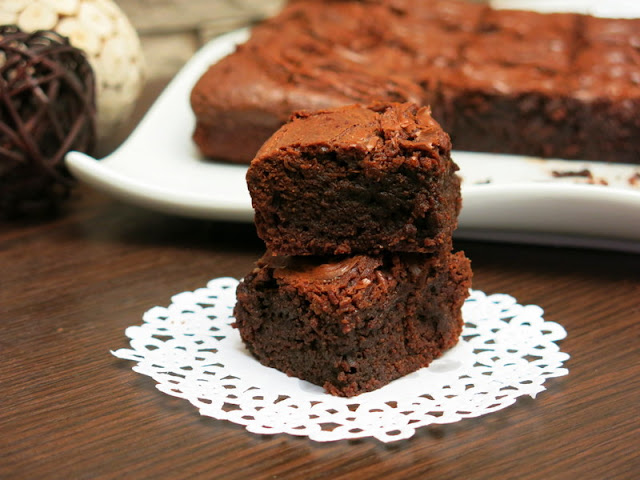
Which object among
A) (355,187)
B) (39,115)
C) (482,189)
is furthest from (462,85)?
(39,115)

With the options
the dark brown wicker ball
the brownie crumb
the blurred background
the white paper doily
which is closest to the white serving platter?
the brownie crumb

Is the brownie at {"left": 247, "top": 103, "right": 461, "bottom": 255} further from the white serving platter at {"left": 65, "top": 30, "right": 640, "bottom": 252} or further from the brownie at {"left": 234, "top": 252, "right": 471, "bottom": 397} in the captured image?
the white serving platter at {"left": 65, "top": 30, "right": 640, "bottom": 252}

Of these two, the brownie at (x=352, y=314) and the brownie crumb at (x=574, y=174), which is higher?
the brownie crumb at (x=574, y=174)

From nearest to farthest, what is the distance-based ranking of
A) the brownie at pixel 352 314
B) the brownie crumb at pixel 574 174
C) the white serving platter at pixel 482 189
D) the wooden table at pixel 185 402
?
the wooden table at pixel 185 402 → the brownie at pixel 352 314 → the white serving platter at pixel 482 189 → the brownie crumb at pixel 574 174

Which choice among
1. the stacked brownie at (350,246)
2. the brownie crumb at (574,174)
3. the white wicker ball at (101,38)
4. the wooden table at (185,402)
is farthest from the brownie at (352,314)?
the white wicker ball at (101,38)

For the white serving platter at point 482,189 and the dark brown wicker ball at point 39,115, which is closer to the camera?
the white serving platter at point 482,189

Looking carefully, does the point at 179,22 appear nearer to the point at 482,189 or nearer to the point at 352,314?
the point at 482,189

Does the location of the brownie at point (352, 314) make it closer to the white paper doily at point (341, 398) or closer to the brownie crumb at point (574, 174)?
the white paper doily at point (341, 398)
